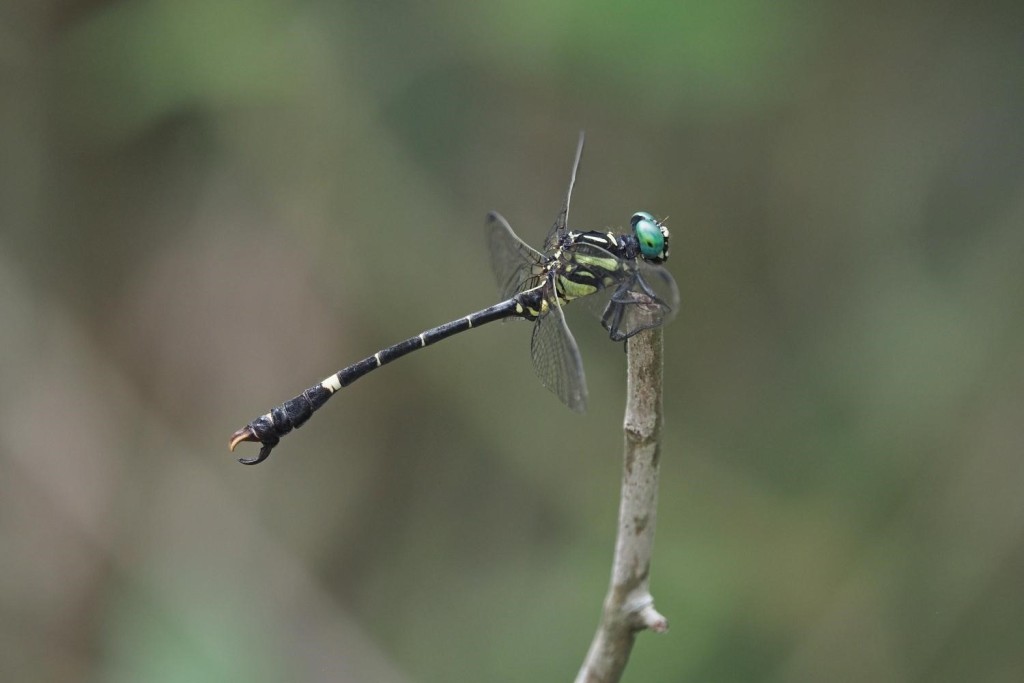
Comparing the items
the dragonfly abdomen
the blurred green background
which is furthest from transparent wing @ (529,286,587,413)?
the blurred green background

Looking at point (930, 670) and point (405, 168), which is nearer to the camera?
point (930, 670)

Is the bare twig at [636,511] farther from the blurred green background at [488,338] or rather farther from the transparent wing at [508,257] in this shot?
Result: the blurred green background at [488,338]

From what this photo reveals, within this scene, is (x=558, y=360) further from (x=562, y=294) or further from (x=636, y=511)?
(x=636, y=511)

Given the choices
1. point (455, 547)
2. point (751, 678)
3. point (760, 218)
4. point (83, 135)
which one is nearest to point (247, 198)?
point (83, 135)

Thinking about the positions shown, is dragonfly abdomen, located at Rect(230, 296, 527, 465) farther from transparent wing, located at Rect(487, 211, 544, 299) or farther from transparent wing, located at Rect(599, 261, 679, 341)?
transparent wing, located at Rect(599, 261, 679, 341)

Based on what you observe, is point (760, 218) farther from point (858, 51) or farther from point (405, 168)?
point (405, 168)

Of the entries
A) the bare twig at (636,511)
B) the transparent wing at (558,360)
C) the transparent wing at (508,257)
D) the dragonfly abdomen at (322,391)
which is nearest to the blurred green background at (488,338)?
the transparent wing at (508,257)

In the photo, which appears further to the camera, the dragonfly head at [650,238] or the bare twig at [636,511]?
the dragonfly head at [650,238]
